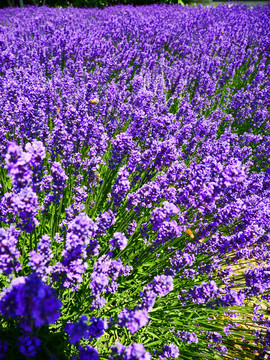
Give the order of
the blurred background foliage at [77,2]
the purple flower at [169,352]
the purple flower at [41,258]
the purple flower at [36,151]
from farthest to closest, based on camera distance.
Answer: the blurred background foliage at [77,2], the purple flower at [169,352], the purple flower at [36,151], the purple flower at [41,258]

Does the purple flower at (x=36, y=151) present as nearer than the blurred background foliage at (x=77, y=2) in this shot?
Yes

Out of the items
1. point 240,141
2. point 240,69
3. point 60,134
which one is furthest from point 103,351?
point 240,69

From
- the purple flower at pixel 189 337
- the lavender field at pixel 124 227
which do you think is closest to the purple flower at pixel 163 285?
the lavender field at pixel 124 227

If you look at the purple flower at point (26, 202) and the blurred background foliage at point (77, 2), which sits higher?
the blurred background foliage at point (77, 2)

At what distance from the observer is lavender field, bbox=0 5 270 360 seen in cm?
122

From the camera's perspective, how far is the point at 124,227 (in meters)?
2.29

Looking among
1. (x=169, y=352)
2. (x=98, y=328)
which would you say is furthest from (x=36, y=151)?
(x=169, y=352)

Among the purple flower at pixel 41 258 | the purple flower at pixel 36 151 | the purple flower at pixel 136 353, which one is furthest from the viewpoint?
the purple flower at pixel 36 151

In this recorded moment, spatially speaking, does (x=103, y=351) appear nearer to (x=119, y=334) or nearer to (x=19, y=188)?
(x=119, y=334)

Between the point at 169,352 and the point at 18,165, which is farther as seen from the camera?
the point at 169,352

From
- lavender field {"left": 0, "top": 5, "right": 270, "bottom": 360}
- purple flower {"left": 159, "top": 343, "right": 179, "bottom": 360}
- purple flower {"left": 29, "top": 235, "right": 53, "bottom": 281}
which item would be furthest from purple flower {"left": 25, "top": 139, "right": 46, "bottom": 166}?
purple flower {"left": 159, "top": 343, "right": 179, "bottom": 360}

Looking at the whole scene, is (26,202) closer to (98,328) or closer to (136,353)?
(98,328)

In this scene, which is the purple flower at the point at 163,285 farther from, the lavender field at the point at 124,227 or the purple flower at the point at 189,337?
the purple flower at the point at 189,337

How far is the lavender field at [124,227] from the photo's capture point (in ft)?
4.00
